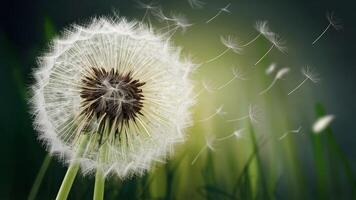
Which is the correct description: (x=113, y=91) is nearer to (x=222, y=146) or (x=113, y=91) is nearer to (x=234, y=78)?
(x=234, y=78)

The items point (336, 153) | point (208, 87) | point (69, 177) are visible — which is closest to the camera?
point (69, 177)

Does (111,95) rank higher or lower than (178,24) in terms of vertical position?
lower

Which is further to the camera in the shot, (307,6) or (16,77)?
(307,6)

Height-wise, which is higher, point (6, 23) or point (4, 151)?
point (6, 23)

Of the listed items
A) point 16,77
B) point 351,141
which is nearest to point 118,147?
point 16,77

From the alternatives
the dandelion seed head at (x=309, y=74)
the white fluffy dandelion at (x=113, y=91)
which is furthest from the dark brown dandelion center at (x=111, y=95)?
the dandelion seed head at (x=309, y=74)

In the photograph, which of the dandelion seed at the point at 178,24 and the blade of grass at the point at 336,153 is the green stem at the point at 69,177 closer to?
the dandelion seed at the point at 178,24

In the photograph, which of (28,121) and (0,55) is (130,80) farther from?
(0,55)

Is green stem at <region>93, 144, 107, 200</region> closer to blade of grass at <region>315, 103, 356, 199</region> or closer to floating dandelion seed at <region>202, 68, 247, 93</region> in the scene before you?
floating dandelion seed at <region>202, 68, 247, 93</region>

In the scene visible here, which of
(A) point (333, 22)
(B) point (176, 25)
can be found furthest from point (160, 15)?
(A) point (333, 22)
